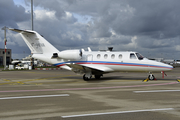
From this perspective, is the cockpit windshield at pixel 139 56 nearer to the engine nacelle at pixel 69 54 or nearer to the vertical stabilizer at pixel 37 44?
the engine nacelle at pixel 69 54

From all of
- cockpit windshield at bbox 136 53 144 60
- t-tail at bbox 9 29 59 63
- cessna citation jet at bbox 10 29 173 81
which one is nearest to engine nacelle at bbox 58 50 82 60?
cessna citation jet at bbox 10 29 173 81

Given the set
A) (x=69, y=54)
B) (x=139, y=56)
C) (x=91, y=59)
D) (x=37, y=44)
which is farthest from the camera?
(x=37, y=44)

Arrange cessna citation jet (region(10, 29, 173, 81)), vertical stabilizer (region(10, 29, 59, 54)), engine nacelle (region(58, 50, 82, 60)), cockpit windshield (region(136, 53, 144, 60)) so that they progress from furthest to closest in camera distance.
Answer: vertical stabilizer (region(10, 29, 59, 54)), engine nacelle (region(58, 50, 82, 60)), cockpit windshield (region(136, 53, 144, 60)), cessna citation jet (region(10, 29, 173, 81))

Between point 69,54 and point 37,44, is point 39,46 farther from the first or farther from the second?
point 69,54

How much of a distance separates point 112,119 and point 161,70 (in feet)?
49.1

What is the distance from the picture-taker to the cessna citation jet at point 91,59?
19.3 metres

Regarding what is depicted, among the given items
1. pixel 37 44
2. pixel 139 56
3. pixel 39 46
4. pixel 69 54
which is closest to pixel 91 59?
pixel 69 54

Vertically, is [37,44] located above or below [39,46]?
above

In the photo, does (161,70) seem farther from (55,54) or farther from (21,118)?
(21,118)

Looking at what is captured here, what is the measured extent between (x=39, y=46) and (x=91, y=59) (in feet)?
20.8

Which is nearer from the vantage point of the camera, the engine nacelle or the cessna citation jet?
the cessna citation jet

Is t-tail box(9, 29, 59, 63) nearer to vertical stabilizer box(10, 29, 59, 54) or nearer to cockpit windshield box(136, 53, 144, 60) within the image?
vertical stabilizer box(10, 29, 59, 54)

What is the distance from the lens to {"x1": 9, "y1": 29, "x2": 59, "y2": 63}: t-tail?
21438mm

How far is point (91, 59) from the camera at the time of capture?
21.0 m
